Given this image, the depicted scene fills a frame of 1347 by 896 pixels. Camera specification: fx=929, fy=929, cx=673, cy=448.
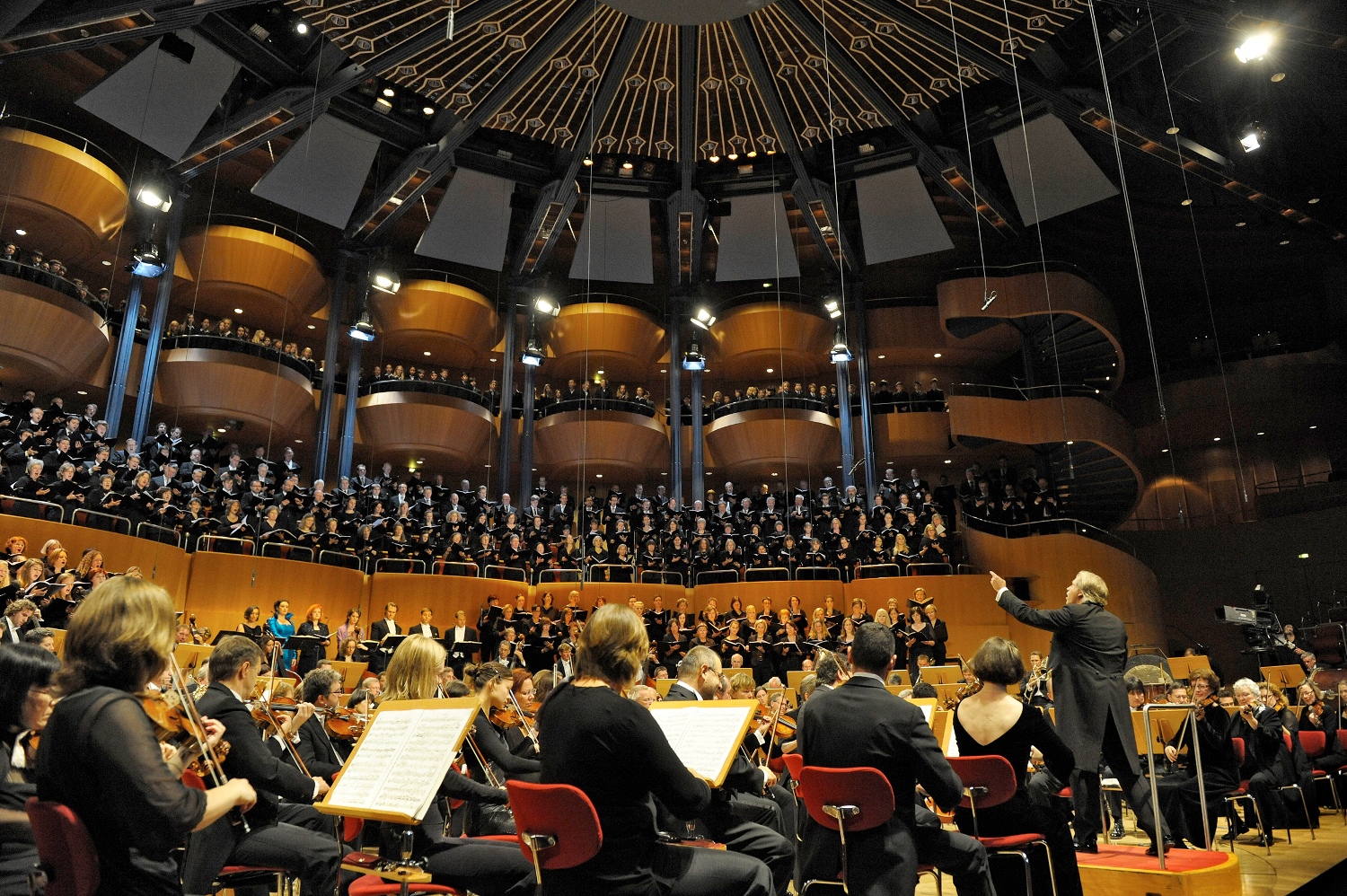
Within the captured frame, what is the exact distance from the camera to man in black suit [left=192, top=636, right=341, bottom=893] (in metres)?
3.01

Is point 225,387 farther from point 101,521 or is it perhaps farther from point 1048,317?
point 1048,317

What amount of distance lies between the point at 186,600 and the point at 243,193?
9.24 m

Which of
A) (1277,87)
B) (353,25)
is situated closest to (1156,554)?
(1277,87)

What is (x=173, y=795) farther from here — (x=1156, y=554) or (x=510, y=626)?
(x=1156, y=554)

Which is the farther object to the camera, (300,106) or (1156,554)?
(1156,554)

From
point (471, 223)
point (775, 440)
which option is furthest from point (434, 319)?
point (775, 440)

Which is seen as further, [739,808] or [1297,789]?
[1297,789]

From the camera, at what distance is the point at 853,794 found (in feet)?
9.32

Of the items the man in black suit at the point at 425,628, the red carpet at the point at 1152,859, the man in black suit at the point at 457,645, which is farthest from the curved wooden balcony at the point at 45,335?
the red carpet at the point at 1152,859

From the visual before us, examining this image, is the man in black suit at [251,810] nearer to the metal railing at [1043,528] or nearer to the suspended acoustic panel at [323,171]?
the metal railing at [1043,528]

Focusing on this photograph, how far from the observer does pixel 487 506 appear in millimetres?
15914

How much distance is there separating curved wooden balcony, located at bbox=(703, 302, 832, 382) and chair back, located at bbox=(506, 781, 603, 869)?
18.0 m

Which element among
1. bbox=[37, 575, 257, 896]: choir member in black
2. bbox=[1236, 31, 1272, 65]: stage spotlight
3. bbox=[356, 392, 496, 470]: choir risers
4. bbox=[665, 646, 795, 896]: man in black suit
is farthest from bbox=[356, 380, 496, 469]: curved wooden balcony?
bbox=[37, 575, 257, 896]: choir member in black

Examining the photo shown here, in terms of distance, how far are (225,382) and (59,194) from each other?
12.7ft
